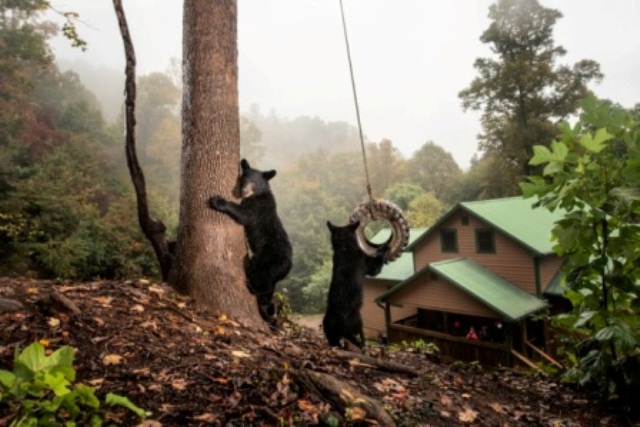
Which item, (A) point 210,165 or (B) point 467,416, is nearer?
(B) point 467,416

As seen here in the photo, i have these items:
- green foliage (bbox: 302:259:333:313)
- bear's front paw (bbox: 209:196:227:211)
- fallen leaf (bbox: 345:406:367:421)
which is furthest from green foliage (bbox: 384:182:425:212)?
fallen leaf (bbox: 345:406:367:421)

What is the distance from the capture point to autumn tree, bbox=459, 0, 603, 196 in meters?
24.6

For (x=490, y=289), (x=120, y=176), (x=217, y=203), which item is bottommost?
(x=490, y=289)

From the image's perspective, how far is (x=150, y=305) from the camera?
3.67 m

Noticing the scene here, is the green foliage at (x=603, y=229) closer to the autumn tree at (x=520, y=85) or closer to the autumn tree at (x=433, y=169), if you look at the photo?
the autumn tree at (x=520, y=85)

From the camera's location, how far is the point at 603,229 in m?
3.17

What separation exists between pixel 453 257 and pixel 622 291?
567 inches

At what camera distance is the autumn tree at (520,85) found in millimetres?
24562

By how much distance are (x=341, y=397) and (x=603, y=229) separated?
2478 mm

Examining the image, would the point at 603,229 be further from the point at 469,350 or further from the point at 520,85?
the point at 520,85

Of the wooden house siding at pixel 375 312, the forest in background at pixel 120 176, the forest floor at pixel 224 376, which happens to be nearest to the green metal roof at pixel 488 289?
the wooden house siding at pixel 375 312

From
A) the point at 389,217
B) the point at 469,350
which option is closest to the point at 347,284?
the point at 389,217

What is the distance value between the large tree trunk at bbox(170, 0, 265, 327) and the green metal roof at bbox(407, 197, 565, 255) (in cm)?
1294

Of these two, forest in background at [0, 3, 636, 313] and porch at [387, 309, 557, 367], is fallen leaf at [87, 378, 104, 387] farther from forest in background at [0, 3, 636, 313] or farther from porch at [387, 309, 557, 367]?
porch at [387, 309, 557, 367]
